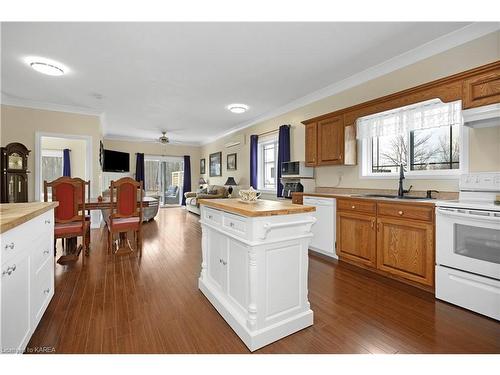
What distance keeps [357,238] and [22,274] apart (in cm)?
310

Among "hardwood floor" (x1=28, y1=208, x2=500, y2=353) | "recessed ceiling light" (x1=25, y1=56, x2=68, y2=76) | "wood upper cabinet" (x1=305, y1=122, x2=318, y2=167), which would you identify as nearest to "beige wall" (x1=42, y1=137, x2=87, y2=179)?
"recessed ceiling light" (x1=25, y1=56, x2=68, y2=76)

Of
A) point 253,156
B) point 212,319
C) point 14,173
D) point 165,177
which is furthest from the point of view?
point 165,177

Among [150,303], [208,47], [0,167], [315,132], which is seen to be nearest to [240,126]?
[315,132]

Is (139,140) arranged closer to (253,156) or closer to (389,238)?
(253,156)

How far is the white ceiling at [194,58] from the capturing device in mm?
2445

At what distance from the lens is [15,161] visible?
4.35m

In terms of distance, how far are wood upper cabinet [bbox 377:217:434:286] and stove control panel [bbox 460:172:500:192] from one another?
532 millimetres

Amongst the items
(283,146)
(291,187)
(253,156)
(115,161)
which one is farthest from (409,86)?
(115,161)

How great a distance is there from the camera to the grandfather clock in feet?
13.3

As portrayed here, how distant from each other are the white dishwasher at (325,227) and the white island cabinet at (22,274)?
121 inches

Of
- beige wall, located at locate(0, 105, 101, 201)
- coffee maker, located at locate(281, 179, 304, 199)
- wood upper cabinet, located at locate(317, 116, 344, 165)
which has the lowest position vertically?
coffee maker, located at locate(281, 179, 304, 199)

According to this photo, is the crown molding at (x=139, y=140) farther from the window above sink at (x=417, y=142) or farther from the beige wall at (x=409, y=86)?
the window above sink at (x=417, y=142)

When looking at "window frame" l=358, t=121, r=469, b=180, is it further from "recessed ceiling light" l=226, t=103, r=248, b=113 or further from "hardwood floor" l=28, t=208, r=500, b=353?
"recessed ceiling light" l=226, t=103, r=248, b=113
